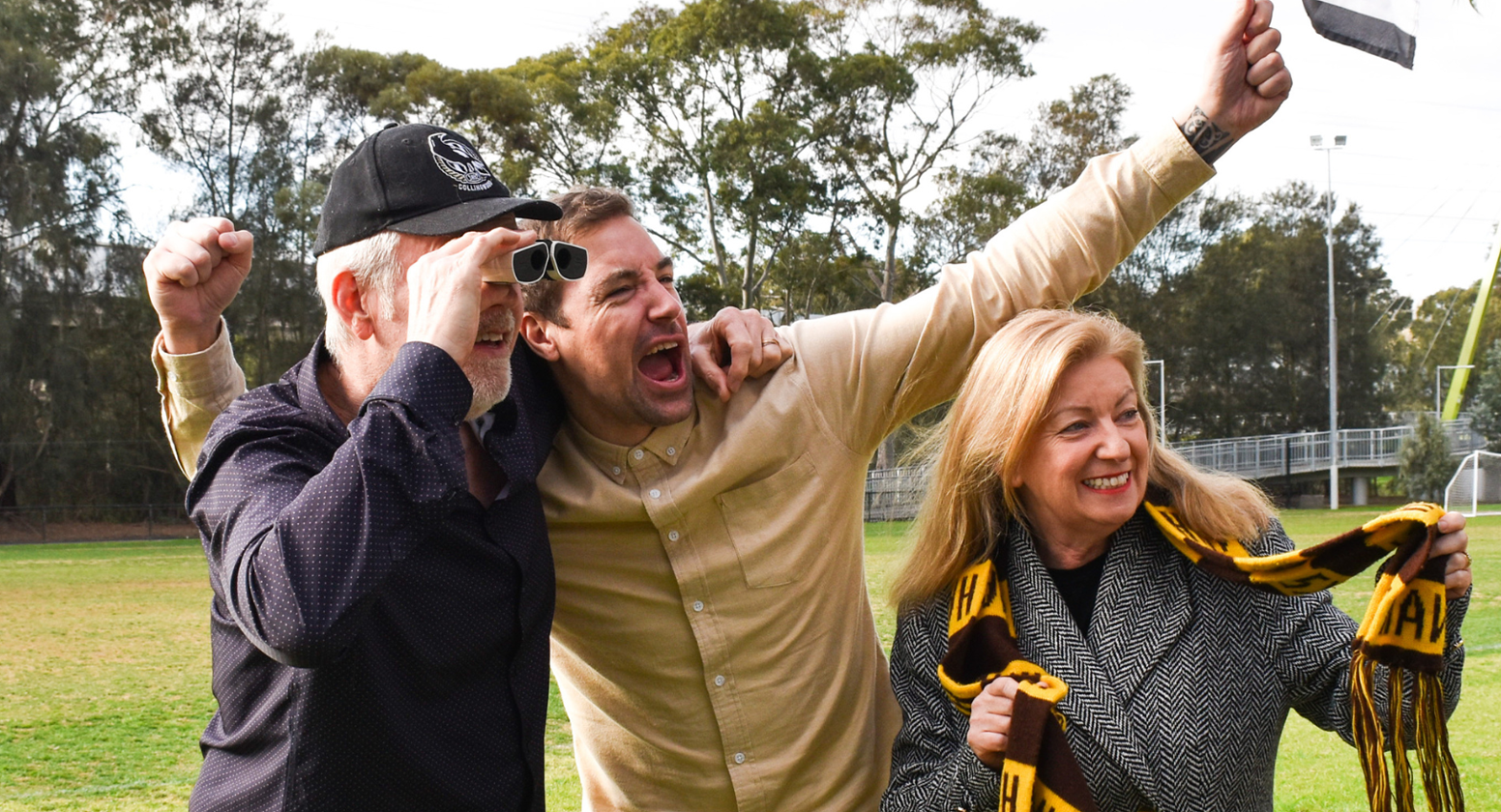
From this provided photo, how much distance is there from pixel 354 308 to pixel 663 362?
85cm

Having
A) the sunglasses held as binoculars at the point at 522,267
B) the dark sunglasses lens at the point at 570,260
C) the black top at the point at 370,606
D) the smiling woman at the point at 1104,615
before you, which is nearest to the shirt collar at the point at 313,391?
the black top at the point at 370,606

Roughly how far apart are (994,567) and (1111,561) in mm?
242

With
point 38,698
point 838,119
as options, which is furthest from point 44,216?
point 38,698

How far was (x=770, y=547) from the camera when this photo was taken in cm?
276

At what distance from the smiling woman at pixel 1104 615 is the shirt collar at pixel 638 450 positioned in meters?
0.59

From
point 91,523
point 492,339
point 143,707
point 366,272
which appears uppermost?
point 366,272

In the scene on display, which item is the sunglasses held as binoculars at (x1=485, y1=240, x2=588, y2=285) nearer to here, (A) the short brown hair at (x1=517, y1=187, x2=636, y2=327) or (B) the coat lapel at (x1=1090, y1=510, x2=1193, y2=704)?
(A) the short brown hair at (x1=517, y1=187, x2=636, y2=327)

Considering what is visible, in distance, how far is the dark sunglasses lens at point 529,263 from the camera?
210 centimetres

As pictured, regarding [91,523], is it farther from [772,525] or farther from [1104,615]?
[1104,615]

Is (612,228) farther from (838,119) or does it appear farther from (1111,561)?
(838,119)

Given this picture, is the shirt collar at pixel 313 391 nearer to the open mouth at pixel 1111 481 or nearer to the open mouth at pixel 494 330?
the open mouth at pixel 494 330

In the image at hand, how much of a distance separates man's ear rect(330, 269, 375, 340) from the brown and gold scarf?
1.36 m

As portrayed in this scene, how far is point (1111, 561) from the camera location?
2613mm

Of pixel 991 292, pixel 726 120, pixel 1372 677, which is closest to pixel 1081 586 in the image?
pixel 1372 677
